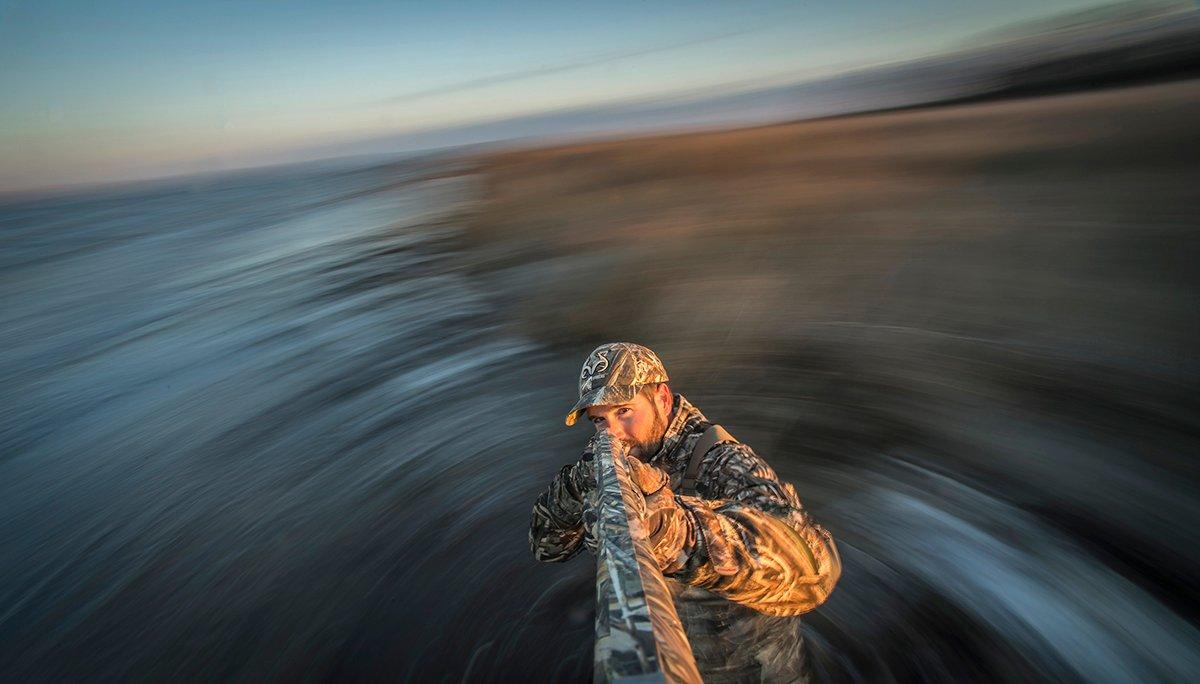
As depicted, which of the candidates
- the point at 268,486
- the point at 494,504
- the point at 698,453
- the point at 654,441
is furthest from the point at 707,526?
the point at 268,486

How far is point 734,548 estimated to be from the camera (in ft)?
5.33

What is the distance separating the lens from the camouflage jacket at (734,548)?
5.42 ft

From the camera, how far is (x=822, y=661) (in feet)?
9.61

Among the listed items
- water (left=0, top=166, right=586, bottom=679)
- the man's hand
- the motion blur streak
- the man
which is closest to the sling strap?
the man

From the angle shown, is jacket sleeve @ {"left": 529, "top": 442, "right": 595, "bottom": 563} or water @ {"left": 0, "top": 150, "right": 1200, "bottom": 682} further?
water @ {"left": 0, "top": 150, "right": 1200, "bottom": 682}

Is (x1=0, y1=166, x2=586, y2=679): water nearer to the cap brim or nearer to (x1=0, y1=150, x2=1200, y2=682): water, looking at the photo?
(x1=0, y1=150, x2=1200, y2=682): water

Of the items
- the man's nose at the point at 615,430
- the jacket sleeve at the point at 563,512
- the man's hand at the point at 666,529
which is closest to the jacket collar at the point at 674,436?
the man's nose at the point at 615,430

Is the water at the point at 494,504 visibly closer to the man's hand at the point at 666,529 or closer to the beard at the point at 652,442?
the beard at the point at 652,442

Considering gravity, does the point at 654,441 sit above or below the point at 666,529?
below

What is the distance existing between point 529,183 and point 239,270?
1235cm

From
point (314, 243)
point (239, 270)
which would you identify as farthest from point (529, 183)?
point (239, 270)

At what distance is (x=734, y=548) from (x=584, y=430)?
12.3 feet

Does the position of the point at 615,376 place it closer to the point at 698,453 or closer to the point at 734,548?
the point at 698,453

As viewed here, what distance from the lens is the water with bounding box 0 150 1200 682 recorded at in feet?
10.3
